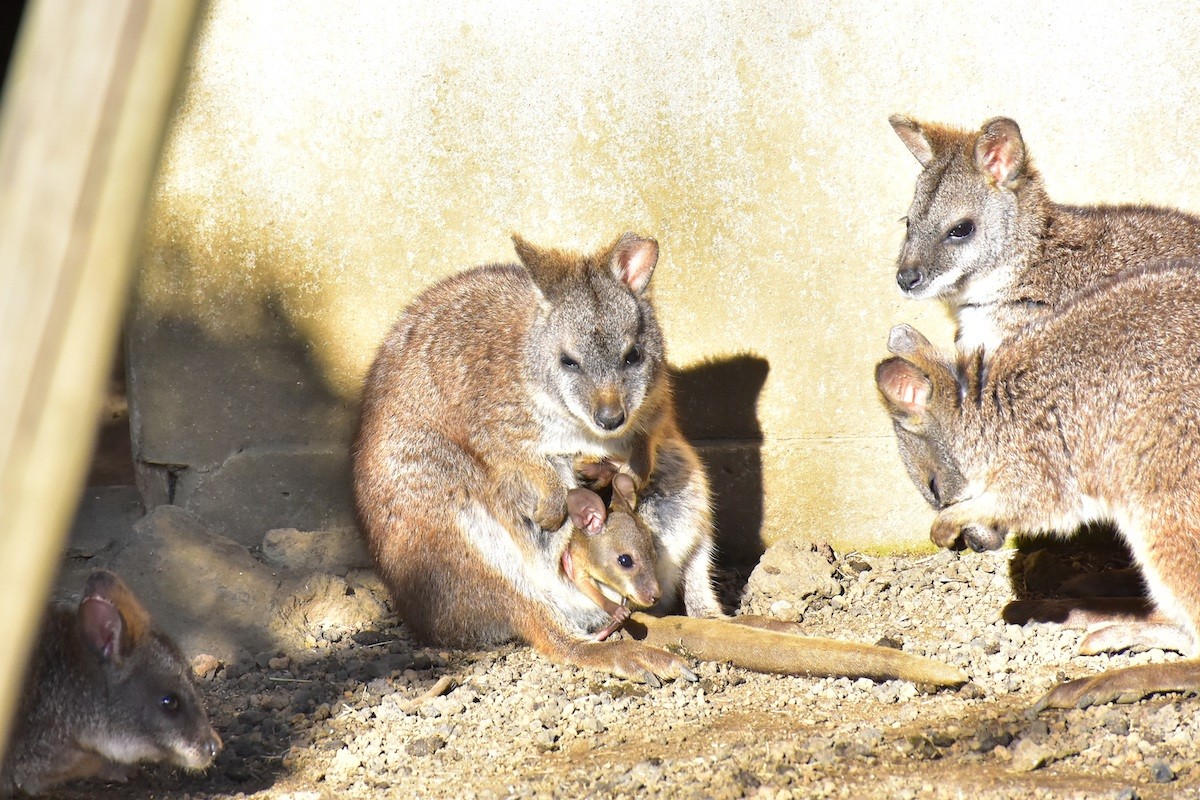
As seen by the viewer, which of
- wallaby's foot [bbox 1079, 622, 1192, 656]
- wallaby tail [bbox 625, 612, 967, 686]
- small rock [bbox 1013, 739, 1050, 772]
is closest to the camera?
small rock [bbox 1013, 739, 1050, 772]

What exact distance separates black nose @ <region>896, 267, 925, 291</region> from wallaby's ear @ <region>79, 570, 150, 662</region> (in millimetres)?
3344

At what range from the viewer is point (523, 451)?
5.03 metres

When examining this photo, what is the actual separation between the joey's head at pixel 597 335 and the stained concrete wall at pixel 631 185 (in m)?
0.53

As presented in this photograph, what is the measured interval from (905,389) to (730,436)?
1.29m

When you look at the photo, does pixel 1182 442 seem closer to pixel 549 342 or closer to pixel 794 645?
pixel 794 645

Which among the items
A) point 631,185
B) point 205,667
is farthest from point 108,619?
point 631,185

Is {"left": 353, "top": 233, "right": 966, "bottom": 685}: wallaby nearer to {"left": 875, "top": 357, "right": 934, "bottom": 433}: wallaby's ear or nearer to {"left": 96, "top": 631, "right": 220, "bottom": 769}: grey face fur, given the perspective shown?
{"left": 875, "top": 357, "right": 934, "bottom": 433}: wallaby's ear

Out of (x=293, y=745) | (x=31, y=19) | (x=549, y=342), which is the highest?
(x=31, y=19)

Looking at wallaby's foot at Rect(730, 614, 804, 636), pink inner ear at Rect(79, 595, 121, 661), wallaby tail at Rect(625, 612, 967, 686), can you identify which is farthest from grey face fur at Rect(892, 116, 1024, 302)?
pink inner ear at Rect(79, 595, 121, 661)

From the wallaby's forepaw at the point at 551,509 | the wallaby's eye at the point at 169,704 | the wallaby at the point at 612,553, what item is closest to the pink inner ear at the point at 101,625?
the wallaby's eye at the point at 169,704

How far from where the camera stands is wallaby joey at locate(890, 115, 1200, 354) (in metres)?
5.10

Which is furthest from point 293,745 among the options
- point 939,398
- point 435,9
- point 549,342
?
point 435,9

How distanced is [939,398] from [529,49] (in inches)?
A: 90.5

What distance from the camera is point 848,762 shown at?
12.4ft
